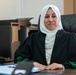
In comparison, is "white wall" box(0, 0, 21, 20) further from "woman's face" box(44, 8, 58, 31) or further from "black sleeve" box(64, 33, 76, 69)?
"black sleeve" box(64, 33, 76, 69)

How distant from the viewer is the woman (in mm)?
1815

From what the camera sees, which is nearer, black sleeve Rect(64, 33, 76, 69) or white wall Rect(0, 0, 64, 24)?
black sleeve Rect(64, 33, 76, 69)

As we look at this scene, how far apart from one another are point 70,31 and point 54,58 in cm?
37

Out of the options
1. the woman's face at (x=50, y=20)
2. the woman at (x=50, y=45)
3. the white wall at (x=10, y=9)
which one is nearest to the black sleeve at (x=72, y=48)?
the woman at (x=50, y=45)

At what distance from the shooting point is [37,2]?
3.02 m

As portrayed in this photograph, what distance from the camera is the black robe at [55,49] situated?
71.1 inches

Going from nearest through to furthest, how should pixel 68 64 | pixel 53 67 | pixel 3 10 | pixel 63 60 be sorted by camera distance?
1. pixel 53 67
2. pixel 68 64
3. pixel 63 60
4. pixel 3 10

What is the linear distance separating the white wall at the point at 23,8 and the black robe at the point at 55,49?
0.91 meters

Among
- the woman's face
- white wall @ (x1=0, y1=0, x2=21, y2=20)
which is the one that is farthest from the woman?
white wall @ (x1=0, y1=0, x2=21, y2=20)

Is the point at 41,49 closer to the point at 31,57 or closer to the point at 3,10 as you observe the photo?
the point at 31,57

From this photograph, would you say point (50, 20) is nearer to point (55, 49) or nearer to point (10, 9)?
point (55, 49)

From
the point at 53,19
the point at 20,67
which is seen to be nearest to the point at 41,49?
the point at 53,19

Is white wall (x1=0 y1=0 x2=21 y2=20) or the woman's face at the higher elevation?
white wall (x1=0 y1=0 x2=21 y2=20)

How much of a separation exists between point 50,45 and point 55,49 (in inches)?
2.6
